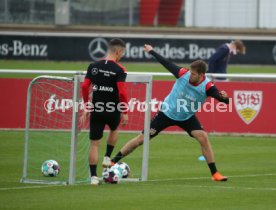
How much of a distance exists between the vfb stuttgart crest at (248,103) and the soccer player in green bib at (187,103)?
706 cm

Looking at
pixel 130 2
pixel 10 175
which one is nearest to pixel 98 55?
pixel 130 2

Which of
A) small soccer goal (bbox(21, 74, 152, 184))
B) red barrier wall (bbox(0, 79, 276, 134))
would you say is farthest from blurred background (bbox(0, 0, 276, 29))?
small soccer goal (bbox(21, 74, 152, 184))

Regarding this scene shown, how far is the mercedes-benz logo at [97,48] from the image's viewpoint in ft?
109

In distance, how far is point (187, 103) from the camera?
1455 centimetres

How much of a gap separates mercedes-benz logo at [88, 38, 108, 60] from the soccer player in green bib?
727 inches

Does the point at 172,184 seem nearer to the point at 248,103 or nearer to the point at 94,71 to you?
the point at 94,71

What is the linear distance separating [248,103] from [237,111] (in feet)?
1.02

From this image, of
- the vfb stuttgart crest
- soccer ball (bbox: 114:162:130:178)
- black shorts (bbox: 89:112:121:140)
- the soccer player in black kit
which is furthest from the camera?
the vfb stuttgart crest

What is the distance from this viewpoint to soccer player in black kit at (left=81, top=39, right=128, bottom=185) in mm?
13750

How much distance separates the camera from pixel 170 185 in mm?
13789

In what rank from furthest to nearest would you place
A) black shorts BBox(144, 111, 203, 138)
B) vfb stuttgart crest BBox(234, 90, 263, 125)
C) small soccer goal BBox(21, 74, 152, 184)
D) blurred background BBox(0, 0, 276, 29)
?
blurred background BBox(0, 0, 276, 29)
vfb stuttgart crest BBox(234, 90, 263, 125)
black shorts BBox(144, 111, 203, 138)
small soccer goal BBox(21, 74, 152, 184)

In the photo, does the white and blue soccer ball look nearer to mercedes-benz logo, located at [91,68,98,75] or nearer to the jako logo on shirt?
the jako logo on shirt

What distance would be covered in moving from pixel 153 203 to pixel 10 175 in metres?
3.76

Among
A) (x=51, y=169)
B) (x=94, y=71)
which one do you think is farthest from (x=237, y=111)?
(x=94, y=71)
